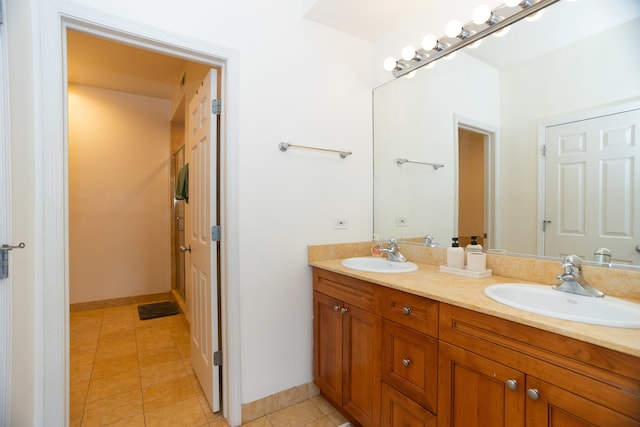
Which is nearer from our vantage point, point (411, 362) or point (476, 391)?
point (476, 391)

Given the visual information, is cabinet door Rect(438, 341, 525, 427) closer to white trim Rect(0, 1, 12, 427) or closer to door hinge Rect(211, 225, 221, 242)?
door hinge Rect(211, 225, 221, 242)

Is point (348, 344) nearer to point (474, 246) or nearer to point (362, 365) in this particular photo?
point (362, 365)

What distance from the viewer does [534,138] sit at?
1437mm

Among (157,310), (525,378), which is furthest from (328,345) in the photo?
(157,310)

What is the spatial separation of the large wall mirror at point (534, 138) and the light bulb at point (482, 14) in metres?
0.14

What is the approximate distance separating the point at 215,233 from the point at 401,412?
1.30 meters

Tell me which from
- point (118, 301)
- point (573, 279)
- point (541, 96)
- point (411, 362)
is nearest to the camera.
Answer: point (573, 279)

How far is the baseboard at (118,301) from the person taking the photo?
3496 mm

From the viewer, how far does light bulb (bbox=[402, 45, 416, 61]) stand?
1.80 meters

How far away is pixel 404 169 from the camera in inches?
82.5

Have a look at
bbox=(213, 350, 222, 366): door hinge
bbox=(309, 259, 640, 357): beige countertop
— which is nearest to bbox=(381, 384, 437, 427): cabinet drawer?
bbox=(309, 259, 640, 357): beige countertop

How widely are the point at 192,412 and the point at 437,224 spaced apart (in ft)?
6.14

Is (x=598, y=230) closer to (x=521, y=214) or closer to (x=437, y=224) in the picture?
(x=521, y=214)

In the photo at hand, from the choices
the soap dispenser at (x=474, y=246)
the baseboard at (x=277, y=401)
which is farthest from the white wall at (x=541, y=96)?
the baseboard at (x=277, y=401)
